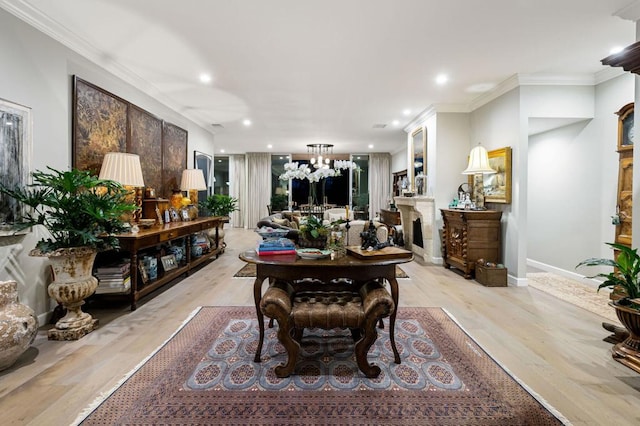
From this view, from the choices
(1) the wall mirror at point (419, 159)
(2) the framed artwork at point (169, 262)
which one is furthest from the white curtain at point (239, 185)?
(2) the framed artwork at point (169, 262)

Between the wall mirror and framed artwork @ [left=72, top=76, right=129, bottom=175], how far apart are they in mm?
4929

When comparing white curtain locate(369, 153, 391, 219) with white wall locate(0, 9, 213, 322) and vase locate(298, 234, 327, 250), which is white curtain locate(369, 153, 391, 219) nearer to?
vase locate(298, 234, 327, 250)

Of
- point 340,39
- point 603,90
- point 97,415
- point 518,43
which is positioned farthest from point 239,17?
point 603,90

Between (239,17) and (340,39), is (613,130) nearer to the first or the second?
(340,39)

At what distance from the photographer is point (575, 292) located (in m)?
3.64

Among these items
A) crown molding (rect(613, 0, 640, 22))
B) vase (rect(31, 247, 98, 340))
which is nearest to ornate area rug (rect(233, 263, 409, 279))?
vase (rect(31, 247, 98, 340))

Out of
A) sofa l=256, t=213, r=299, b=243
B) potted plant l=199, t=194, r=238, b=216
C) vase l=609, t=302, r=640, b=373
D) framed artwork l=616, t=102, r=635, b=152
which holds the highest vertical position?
framed artwork l=616, t=102, r=635, b=152

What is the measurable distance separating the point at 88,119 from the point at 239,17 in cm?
199

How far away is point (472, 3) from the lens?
93.9 inches

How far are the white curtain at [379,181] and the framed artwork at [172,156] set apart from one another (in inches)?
261

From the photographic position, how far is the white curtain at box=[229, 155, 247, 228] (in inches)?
412

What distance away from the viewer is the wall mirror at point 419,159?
5.65 metres

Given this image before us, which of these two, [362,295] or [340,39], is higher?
[340,39]

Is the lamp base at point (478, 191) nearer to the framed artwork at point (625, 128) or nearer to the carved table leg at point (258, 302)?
the framed artwork at point (625, 128)
